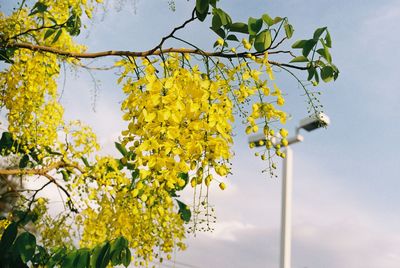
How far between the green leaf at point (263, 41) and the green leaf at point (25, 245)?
1.37 m

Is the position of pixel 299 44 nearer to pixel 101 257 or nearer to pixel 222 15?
pixel 222 15

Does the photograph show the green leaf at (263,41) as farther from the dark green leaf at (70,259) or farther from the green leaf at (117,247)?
the dark green leaf at (70,259)

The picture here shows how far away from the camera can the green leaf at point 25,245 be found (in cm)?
240

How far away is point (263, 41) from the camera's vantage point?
6.45 ft

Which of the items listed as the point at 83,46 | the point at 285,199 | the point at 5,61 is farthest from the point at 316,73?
the point at 285,199

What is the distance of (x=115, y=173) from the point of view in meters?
3.51

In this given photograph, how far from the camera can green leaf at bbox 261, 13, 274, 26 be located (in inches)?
76.7

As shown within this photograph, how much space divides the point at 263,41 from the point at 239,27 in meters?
0.10

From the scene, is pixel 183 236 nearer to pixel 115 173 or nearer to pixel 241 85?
pixel 115 173

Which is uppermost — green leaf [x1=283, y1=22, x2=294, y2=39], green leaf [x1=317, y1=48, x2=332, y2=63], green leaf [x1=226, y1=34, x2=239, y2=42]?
green leaf [x1=283, y1=22, x2=294, y2=39]

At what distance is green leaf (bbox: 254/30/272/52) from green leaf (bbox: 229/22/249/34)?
0.05 metres

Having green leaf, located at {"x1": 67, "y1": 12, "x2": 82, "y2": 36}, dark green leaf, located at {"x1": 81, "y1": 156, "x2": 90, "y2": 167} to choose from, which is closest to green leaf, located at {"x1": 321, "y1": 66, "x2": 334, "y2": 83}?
green leaf, located at {"x1": 67, "y1": 12, "x2": 82, "y2": 36}

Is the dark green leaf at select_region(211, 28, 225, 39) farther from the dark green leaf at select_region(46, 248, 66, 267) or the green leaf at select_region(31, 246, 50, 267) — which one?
the green leaf at select_region(31, 246, 50, 267)

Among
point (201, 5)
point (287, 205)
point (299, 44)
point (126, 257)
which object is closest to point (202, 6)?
point (201, 5)
